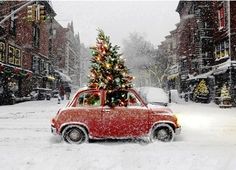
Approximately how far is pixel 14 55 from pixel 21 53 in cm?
241

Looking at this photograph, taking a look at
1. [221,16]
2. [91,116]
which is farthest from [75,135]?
[221,16]

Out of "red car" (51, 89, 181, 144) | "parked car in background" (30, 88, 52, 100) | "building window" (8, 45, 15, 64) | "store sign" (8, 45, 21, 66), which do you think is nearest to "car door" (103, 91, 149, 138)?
"red car" (51, 89, 181, 144)

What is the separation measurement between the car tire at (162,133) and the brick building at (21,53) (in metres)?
17.1

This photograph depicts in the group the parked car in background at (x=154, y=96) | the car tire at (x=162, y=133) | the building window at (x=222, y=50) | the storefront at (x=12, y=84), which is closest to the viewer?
the car tire at (x=162, y=133)

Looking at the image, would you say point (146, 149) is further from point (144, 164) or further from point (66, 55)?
point (66, 55)

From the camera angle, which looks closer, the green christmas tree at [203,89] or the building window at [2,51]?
the building window at [2,51]

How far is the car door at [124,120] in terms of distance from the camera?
10234mm

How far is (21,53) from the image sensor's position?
3709cm

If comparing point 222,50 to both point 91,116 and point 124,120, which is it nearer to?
point 124,120

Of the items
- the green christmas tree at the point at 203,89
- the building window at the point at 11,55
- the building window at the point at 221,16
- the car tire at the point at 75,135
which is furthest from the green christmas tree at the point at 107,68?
the green christmas tree at the point at 203,89

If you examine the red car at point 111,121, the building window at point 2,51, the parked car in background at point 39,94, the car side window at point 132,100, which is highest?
the building window at point 2,51

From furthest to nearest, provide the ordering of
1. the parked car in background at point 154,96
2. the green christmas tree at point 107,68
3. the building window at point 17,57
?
the building window at point 17,57
the parked car in background at point 154,96
the green christmas tree at point 107,68

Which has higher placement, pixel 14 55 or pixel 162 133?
pixel 14 55

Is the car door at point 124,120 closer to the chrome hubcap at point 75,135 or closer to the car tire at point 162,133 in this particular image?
the car tire at point 162,133
